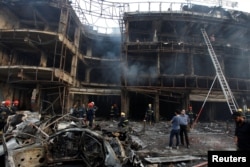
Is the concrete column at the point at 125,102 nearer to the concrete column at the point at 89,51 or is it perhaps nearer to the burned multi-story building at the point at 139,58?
the burned multi-story building at the point at 139,58

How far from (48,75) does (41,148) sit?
13.1 meters

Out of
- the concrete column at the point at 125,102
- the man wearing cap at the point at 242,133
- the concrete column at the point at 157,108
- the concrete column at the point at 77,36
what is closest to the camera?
the man wearing cap at the point at 242,133

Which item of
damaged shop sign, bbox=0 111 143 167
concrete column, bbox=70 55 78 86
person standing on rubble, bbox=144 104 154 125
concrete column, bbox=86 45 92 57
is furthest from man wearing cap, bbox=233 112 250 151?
concrete column, bbox=86 45 92 57

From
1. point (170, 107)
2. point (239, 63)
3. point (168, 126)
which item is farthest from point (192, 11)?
point (168, 126)

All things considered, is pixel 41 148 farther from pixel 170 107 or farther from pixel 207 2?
pixel 207 2

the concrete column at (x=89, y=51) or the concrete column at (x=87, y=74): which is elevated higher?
the concrete column at (x=89, y=51)

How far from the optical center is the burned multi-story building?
17.2 metres

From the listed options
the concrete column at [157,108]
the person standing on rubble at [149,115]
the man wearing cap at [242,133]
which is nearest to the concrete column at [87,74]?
the concrete column at [157,108]

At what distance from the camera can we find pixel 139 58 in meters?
19.3

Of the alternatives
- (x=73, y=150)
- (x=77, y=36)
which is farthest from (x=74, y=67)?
(x=73, y=150)

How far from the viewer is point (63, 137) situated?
5.91m

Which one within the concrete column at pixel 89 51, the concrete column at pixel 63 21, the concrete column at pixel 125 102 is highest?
the concrete column at pixel 63 21

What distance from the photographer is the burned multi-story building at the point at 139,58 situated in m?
17.2

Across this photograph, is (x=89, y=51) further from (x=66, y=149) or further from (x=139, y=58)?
(x=66, y=149)
